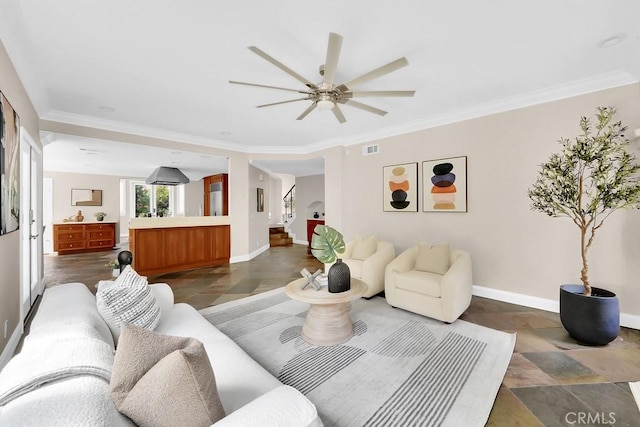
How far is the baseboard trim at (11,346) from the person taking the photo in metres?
2.19

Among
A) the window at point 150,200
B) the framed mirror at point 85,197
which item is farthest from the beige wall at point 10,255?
the window at point 150,200

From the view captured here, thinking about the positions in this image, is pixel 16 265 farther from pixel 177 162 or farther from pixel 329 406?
pixel 177 162

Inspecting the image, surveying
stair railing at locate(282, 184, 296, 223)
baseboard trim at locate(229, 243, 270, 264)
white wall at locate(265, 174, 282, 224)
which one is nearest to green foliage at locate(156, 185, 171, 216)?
white wall at locate(265, 174, 282, 224)

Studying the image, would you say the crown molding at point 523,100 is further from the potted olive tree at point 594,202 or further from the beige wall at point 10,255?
the beige wall at point 10,255

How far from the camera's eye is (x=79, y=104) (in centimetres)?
360

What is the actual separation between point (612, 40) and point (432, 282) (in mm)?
2619

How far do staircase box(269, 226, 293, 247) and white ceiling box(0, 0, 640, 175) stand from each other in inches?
211

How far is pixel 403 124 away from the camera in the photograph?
449 cm

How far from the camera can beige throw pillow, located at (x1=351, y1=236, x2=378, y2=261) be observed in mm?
4047

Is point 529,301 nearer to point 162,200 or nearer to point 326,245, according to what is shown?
point 326,245

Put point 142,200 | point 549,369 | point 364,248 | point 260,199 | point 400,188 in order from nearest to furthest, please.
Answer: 1. point 549,369
2. point 364,248
3. point 400,188
4. point 260,199
5. point 142,200

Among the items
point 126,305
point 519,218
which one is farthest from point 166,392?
point 519,218

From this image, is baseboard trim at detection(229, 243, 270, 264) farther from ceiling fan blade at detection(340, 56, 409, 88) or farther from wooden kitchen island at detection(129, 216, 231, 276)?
ceiling fan blade at detection(340, 56, 409, 88)
